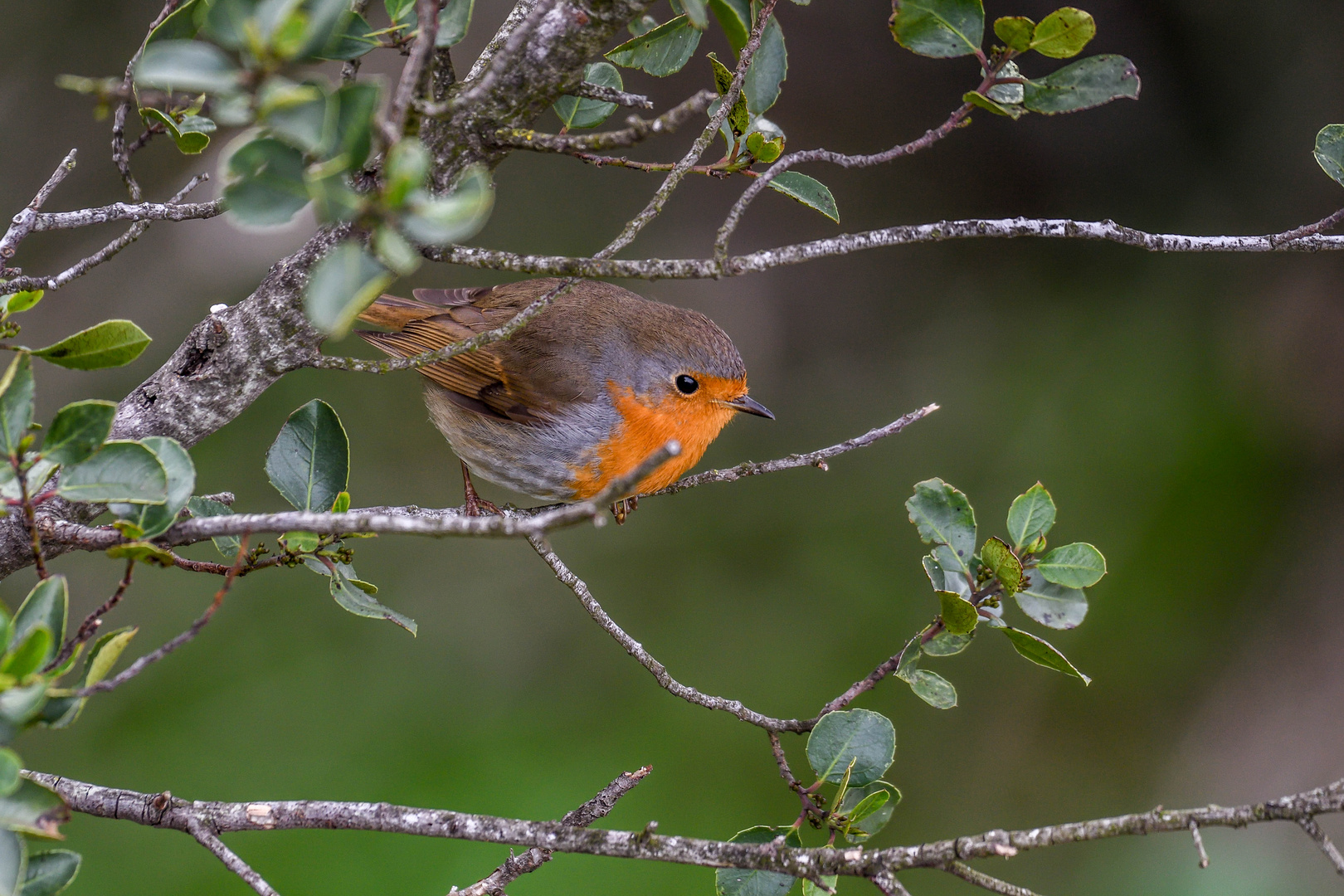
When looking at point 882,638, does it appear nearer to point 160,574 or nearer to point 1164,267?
point 1164,267

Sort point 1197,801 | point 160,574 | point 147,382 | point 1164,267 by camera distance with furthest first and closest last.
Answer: point 1164,267 < point 160,574 < point 1197,801 < point 147,382

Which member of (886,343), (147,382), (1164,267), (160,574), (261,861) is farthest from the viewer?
(886,343)

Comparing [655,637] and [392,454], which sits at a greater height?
[392,454]

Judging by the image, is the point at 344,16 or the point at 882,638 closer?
the point at 344,16

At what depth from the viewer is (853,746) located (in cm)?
180

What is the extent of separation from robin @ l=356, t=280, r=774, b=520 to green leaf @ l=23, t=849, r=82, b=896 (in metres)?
2.05

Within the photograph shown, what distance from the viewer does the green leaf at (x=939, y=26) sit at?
5.61ft

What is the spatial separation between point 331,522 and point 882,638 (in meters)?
3.70

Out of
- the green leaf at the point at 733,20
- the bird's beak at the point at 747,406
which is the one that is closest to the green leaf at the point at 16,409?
the green leaf at the point at 733,20

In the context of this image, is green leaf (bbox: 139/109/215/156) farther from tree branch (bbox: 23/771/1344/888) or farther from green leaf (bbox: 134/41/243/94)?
tree branch (bbox: 23/771/1344/888)

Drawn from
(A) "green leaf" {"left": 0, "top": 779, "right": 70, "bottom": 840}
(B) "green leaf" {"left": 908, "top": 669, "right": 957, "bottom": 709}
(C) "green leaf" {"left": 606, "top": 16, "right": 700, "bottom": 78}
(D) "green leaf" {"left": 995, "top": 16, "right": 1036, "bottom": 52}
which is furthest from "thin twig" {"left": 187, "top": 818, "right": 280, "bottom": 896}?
(D) "green leaf" {"left": 995, "top": 16, "right": 1036, "bottom": 52}

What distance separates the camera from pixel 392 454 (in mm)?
5312

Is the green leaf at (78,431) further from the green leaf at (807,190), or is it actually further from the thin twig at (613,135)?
the green leaf at (807,190)

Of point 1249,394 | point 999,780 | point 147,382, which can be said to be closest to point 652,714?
point 999,780
